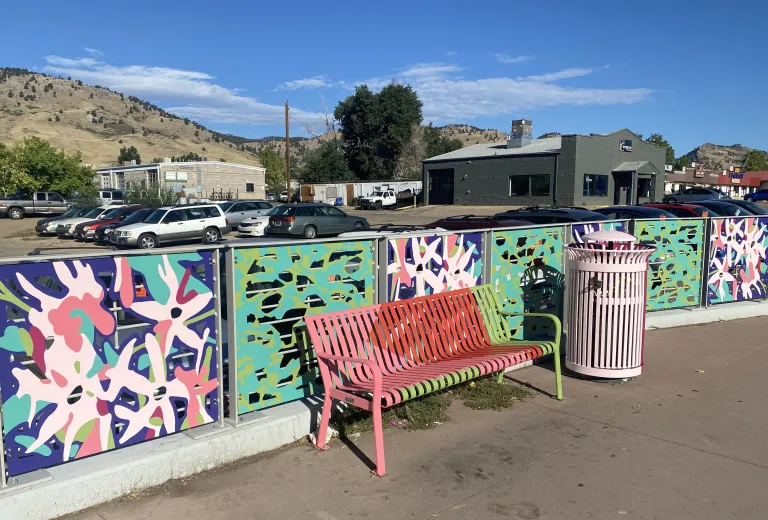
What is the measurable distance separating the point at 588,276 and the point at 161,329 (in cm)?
408

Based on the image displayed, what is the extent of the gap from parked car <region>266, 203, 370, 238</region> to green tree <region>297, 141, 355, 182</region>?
38943 millimetres

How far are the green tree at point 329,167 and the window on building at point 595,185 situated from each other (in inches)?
1180

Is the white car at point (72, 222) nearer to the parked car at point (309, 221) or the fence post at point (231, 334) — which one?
the parked car at point (309, 221)

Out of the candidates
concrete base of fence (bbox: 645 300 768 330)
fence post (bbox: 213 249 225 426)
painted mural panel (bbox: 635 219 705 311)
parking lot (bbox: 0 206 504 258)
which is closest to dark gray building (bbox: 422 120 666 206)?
parking lot (bbox: 0 206 504 258)

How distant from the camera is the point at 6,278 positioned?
3.36 metres

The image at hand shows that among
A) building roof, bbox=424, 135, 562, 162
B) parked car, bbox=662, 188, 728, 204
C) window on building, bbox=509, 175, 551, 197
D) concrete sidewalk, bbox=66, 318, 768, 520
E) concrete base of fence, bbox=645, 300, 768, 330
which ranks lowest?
concrete sidewalk, bbox=66, 318, 768, 520

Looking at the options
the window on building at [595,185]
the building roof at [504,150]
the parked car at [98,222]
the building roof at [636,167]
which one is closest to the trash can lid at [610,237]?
the parked car at [98,222]

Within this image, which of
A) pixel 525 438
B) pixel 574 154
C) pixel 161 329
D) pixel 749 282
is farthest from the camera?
pixel 574 154

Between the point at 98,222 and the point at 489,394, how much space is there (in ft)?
80.0

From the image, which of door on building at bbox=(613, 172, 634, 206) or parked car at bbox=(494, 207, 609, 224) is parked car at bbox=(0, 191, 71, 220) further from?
door on building at bbox=(613, 172, 634, 206)

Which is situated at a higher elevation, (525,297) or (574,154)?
(574,154)

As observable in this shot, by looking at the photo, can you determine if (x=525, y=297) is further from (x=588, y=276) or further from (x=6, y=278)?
(x=6, y=278)

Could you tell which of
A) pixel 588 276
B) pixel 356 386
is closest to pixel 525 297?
pixel 588 276

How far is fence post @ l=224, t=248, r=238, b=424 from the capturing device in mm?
4336
